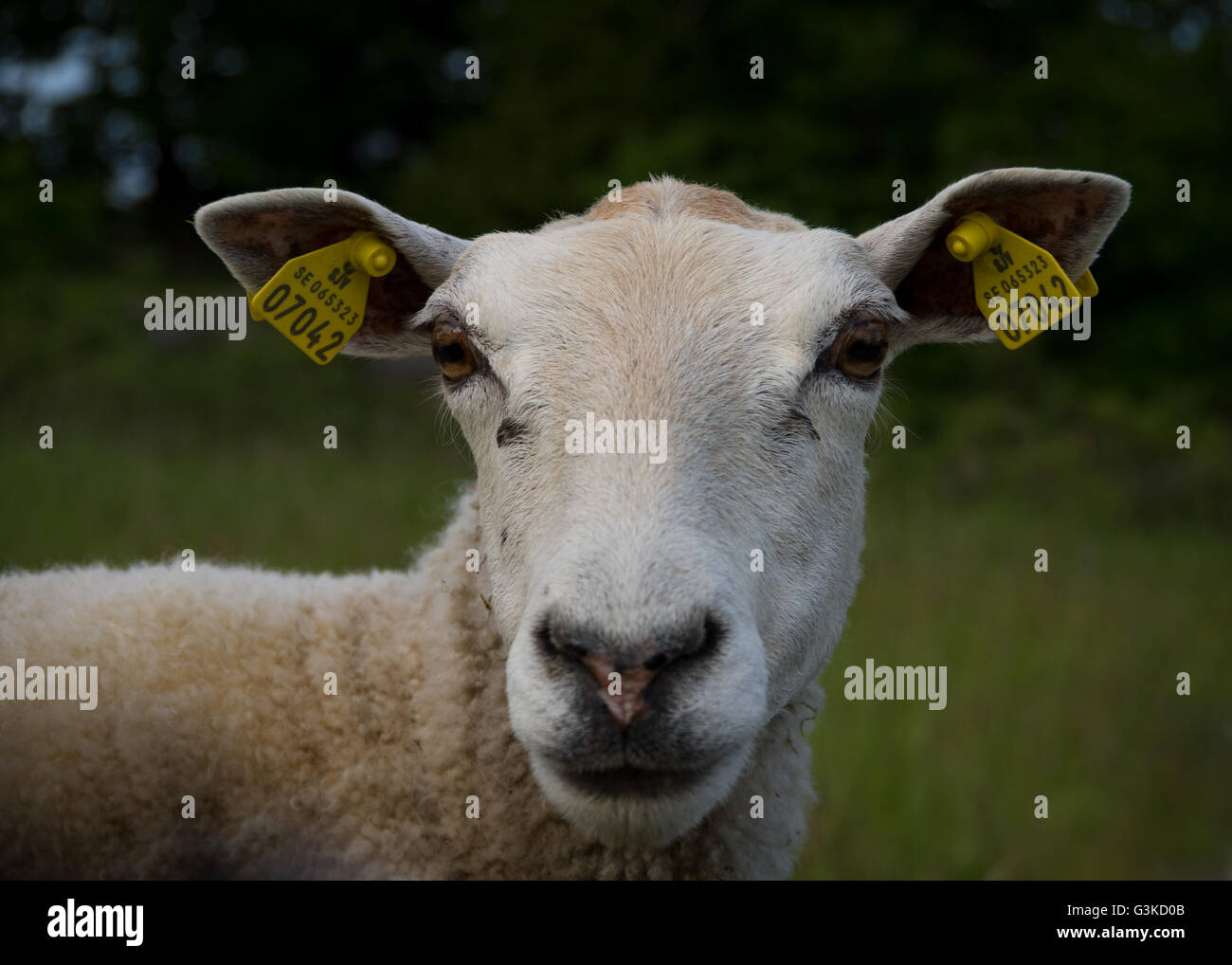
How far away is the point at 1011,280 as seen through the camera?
3.36 meters

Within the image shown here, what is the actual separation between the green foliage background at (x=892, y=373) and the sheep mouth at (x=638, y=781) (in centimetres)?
367

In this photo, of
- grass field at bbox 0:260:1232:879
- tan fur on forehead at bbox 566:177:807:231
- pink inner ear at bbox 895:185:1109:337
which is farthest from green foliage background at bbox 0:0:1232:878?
pink inner ear at bbox 895:185:1109:337

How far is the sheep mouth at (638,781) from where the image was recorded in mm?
2318

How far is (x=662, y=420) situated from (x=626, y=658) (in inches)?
25.9

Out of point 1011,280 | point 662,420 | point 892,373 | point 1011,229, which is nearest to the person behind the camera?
point 662,420

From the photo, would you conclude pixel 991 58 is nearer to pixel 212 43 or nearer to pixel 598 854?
pixel 212 43

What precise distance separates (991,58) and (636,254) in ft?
67.5

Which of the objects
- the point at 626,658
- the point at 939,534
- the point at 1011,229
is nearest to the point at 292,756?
the point at 626,658

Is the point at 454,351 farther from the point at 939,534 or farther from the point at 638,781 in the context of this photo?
the point at 939,534

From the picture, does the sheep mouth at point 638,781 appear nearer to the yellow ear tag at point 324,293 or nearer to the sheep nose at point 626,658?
the sheep nose at point 626,658

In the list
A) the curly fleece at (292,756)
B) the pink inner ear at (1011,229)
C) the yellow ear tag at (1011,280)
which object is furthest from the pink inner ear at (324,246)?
the yellow ear tag at (1011,280)
